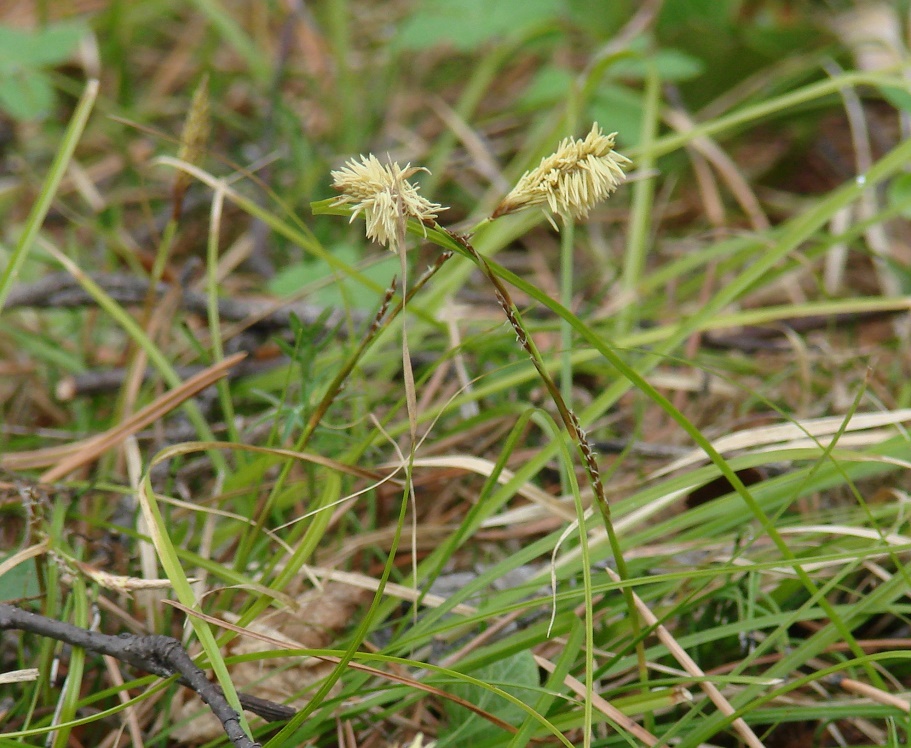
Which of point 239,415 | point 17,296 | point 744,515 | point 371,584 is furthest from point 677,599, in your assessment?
point 17,296

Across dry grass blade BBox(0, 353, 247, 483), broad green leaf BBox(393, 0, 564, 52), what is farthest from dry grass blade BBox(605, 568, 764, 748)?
broad green leaf BBox(393, 0, 564, 52)

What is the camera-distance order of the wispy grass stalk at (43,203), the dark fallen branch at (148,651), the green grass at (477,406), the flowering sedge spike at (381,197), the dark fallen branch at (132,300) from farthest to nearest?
the dark fallen branch at (132,300) < the wispy grass stalk at (43,203) < the green grass at (477,406) < the dark fallen branch at (148,651) < the flowering sedge spike at (381,197)

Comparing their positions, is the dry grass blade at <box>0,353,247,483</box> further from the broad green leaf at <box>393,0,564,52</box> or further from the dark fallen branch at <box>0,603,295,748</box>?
the broad green leaf at <box>393,0,564,52</box>

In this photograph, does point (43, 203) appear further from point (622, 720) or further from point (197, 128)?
point (622, 720)

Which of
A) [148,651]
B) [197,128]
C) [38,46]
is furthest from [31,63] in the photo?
[148,651]

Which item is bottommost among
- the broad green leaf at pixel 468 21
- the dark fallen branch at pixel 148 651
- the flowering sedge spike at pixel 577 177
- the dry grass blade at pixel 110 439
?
the dark fallen branch at pixel 148 651

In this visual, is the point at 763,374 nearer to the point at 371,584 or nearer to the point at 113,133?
the point at 371,584

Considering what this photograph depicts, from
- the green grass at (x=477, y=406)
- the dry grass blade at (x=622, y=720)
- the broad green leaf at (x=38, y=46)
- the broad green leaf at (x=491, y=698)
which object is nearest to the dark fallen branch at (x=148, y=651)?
the green grass at (x=477, y=406)

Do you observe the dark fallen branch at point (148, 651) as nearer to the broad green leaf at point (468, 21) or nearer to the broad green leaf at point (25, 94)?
the broad green leaf at point (25, 94)
